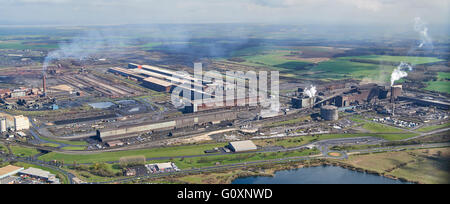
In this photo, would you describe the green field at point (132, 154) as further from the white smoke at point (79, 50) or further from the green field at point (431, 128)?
the white smoke at point (79, 50)

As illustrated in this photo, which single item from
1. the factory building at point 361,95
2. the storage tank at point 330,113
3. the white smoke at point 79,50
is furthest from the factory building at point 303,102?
the white smoke at point 79,50

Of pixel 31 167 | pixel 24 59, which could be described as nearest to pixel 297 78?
pixel 31 167

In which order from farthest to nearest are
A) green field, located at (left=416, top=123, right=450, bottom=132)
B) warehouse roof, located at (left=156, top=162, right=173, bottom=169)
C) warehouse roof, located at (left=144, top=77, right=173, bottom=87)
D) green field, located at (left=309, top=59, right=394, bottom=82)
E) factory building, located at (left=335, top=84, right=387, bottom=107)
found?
1. green field, located at (left=309, top=59, right=394, bottom=82)
2. warehouse roof, located at (left=144, top=77, right=173, bottom=87)
3. factory building, located at (left=335, top=84, right=387, bottom=107)
4. green field, located at (left=416, top=123, right=450, bottom=132)
5. warehouse roof, located at (left=156, top=162, right=173, bottom=169)

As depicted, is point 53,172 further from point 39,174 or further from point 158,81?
point 158,81

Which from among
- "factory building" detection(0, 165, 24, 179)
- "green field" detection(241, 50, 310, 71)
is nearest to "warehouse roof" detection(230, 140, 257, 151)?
"factory building" detection(0, 165, 24, 179)

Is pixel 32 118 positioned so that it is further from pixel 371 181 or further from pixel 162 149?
pixel 371 181

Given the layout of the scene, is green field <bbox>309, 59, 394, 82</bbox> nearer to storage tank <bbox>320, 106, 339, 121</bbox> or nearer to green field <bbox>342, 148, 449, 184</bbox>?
storage tank <bbox>320, 106, 339, 121</bbox>

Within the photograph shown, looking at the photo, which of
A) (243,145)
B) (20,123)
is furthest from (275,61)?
(20,123)
